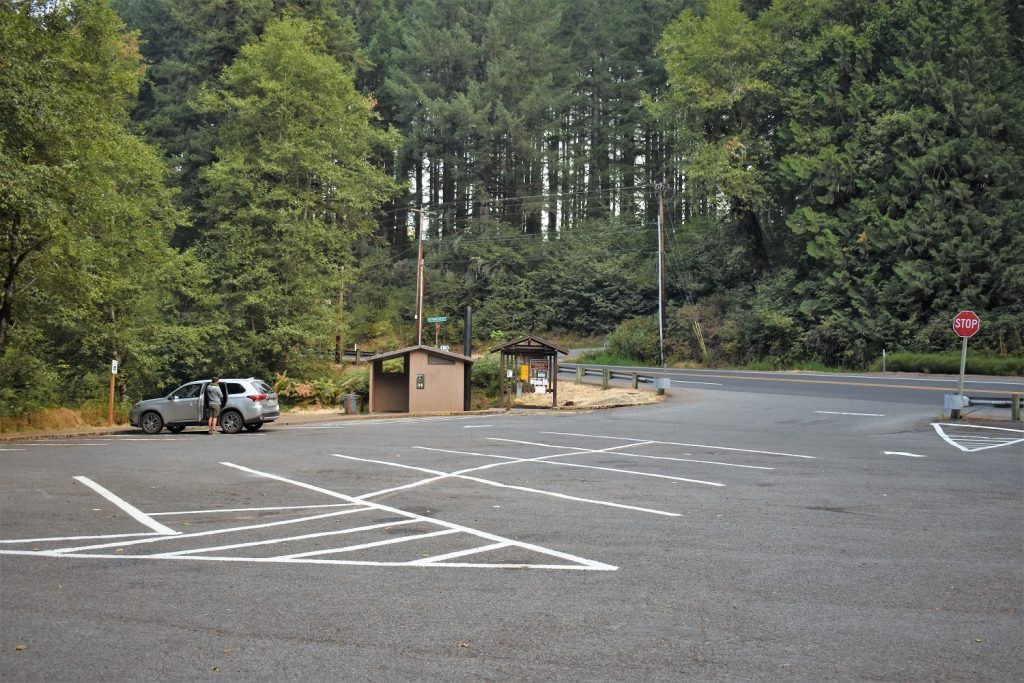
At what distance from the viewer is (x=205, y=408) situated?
27875 mm

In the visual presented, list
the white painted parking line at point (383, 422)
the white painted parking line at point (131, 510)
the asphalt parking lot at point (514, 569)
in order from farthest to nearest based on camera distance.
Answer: the white painted parking line at point (383, 422) → the white painted parking line at point (131, 510) → the asphalt parking lot at point (514, 569)

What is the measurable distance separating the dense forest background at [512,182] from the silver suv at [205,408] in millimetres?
4247

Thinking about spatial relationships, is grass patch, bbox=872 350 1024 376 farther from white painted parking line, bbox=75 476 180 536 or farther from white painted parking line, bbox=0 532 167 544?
white painted parking line, bbox=0 532 167 544

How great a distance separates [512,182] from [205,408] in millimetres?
52187

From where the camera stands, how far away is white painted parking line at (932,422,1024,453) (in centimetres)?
2006

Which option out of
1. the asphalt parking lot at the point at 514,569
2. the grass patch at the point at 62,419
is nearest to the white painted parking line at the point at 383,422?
the grass patch at the point at 62,419

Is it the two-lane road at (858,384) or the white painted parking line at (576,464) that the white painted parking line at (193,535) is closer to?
the white painted parking line at (576,464)

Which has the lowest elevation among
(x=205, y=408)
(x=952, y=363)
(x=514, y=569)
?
(x=514, y=569)

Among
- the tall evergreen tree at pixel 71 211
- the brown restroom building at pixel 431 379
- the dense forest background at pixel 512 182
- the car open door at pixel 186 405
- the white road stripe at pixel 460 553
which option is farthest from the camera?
the brown restroom building at pixel 431 379

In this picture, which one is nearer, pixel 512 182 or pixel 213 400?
pixel 213 400

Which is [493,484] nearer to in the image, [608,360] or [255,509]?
[255,509]

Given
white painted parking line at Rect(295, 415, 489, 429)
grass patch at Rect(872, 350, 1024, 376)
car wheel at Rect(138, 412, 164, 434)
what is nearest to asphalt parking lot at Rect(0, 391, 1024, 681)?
car wheel at Rect(138, 412, 164, 434)

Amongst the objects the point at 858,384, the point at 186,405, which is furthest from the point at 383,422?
the point at 858,384

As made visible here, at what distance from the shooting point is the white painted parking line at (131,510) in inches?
408
